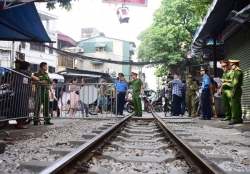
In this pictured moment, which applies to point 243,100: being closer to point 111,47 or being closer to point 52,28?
point 52,28

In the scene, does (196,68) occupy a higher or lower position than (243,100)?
higher

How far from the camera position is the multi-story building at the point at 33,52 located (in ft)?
78.2

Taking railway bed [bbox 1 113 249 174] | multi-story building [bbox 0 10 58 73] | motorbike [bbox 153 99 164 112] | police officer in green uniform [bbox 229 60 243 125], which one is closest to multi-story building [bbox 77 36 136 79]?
multi-story building [bbox 0 10 58 73]

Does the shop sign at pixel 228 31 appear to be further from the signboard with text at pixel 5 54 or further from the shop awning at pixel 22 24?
the signboard with text at pixel 5 54

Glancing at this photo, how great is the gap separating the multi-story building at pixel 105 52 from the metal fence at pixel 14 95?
3554cm

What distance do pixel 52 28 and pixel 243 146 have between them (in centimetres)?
3293

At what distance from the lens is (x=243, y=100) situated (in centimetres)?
1095

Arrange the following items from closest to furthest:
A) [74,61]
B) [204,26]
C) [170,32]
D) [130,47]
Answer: [204,26]
[170,32]
[74,61]
[130,47]

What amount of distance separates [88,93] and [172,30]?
57.4 ft

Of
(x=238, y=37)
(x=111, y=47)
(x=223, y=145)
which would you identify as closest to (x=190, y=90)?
(x=238, y=37)

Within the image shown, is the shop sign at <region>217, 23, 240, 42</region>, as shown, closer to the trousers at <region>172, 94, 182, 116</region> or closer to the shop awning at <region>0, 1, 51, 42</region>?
the trousers at <region>172, 94, 182, 116</region>

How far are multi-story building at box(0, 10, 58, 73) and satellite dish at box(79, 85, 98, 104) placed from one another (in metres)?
15.0

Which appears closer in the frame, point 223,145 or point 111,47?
point 223,145

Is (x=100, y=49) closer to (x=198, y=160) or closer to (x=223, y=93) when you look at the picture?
(x=223, y=93)
